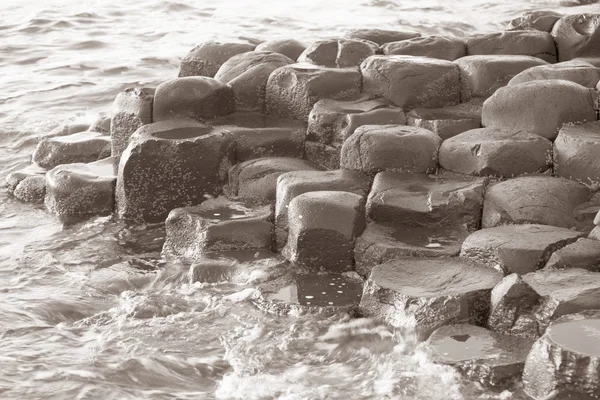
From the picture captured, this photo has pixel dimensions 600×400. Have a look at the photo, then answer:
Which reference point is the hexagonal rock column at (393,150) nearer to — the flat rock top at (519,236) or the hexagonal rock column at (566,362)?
the flat rock top at (519,236)

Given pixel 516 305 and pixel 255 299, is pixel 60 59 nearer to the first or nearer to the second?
pixel 255 299

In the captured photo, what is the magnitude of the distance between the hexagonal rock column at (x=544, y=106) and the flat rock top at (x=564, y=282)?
5.20 ft

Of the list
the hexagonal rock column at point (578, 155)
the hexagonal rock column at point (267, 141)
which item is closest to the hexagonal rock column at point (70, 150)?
the hexagonal rock column at point (267, 141)

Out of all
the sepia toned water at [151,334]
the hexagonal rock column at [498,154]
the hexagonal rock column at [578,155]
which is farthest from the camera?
the hexagonal rock column at [498,154]

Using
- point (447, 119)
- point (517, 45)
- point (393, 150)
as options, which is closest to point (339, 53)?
point (447, 119)

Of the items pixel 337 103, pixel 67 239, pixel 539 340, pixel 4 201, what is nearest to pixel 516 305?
pixel 539 340

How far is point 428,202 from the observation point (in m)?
5.89

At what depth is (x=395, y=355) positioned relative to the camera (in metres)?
4.89

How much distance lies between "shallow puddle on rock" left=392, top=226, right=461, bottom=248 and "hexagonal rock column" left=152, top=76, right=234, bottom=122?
7.15ft

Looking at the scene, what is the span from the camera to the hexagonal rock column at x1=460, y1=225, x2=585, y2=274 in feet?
16.9

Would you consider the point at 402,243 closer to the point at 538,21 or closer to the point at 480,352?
the point at 480,352

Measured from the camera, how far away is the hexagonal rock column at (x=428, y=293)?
4.91 meters

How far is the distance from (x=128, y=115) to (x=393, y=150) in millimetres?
2374

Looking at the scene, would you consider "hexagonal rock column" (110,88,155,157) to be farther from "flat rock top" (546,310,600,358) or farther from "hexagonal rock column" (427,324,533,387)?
"flat rock top" (546,310,600,358)
